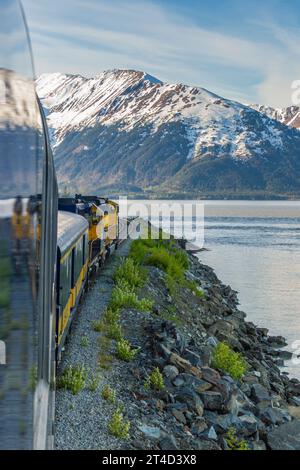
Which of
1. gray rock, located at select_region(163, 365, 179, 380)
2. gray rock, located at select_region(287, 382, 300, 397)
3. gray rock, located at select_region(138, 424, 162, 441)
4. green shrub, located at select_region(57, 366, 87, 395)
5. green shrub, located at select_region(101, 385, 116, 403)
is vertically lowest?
gray rock, located at select_region(287, 382, 300, 397)

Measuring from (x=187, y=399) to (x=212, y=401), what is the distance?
61cm

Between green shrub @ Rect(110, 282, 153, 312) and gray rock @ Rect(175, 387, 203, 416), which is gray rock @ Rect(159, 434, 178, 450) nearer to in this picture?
gray rock @ Rect(175, 387, 203, 416)

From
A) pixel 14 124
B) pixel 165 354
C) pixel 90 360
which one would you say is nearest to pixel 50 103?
pixel 14 124

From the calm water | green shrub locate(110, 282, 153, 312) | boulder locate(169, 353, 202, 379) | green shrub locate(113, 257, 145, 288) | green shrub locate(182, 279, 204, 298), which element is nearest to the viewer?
boulder locate(169, 353, 202, 379)

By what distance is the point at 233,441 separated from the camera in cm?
1030

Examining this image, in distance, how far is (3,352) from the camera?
10.2 ft

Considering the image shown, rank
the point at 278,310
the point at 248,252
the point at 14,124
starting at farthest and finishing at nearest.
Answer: the point at 248,252
the point at 278,310
the point at 14,124

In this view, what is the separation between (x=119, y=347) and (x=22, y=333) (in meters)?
9.71

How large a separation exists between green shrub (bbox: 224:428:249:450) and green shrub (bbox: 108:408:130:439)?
1960 millimetres

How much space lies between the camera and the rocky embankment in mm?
9406

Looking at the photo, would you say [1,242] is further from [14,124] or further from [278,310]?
[278,310]

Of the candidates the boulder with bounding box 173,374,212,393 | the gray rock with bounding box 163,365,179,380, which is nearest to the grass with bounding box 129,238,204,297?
the gray rock with bounding box 163,365,179,380

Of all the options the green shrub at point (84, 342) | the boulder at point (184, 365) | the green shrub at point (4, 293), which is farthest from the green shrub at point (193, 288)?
the green shrub at point (4, 293)

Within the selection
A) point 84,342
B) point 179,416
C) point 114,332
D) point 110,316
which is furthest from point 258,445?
point 110,316
